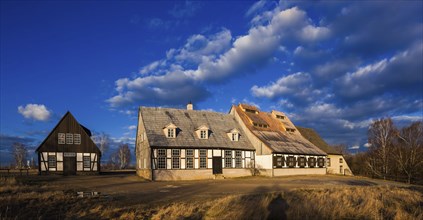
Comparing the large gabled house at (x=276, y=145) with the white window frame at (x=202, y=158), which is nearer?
the white window frame at (x=202, y=158)

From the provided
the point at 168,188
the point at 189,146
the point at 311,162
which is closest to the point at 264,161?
the point at 311,162

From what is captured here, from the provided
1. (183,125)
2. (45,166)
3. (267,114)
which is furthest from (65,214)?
(267,114)

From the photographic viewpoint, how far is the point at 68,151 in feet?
132

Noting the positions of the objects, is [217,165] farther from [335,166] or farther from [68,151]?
[335,166]

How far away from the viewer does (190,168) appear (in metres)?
35.2

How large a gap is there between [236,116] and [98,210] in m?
32.7

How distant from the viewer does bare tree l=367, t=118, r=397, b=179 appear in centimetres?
4594

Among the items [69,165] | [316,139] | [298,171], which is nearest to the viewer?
[69,165]

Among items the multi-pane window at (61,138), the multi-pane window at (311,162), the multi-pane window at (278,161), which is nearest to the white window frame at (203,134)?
the multi-pane window at (278,161)

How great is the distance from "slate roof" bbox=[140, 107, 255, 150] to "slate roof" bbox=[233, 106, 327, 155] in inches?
73.5

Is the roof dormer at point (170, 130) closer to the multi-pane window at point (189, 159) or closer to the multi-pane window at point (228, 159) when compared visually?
the multi-pane window at point (189, 159)

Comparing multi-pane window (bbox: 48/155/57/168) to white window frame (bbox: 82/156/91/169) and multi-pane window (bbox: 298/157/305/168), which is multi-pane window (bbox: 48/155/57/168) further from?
multi-pane window (bbox: 298/157/305/168)

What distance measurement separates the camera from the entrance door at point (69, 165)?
39656mm

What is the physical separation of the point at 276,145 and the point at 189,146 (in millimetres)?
11902
